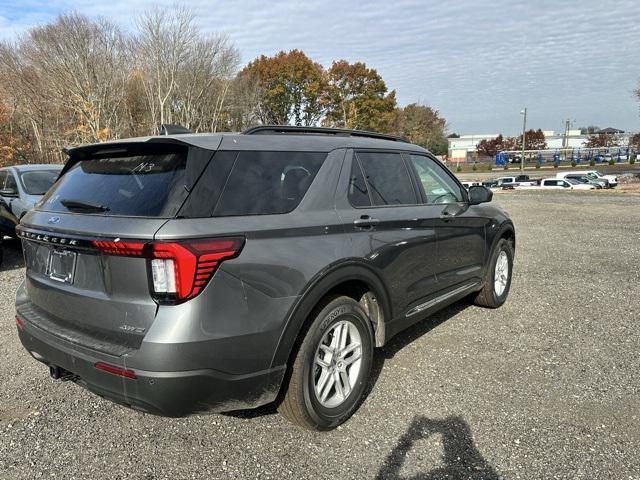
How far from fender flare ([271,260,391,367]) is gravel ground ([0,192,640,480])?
2.22ft

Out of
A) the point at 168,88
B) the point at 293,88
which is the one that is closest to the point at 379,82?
the point at 293,88

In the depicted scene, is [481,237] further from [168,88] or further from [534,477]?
[168,88]

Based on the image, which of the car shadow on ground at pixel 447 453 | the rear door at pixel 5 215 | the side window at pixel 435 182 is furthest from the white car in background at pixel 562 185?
the car shadow on ground at pixel 447 453

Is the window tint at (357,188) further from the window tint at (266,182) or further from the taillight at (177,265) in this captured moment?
the taillight at (177,265)

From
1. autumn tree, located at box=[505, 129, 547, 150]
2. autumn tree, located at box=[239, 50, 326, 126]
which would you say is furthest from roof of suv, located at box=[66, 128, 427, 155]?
autumn tree, located at box=[505, 129, 547, 150]

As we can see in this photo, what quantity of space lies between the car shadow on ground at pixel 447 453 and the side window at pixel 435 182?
1.80 metres

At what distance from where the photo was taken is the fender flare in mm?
2467

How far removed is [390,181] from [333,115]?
45388 mm

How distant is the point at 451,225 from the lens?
4074 mm

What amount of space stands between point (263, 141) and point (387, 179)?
3.92ft

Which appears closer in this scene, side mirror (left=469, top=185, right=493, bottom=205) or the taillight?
the taillight

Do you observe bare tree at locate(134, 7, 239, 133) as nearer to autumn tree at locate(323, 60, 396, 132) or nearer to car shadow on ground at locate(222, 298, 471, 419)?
autumn tree at locate(323, 60, 396, 132)

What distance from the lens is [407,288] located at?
3.49 m

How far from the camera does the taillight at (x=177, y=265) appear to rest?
2.13m
